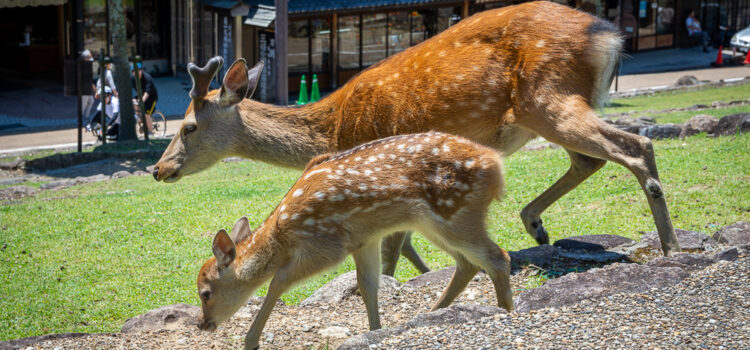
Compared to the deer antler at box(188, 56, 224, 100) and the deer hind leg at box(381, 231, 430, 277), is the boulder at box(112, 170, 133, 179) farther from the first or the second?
the deer hind leg at box(381, 231, 430, 277)

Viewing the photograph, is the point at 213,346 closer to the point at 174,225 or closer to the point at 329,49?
the point at 174,225

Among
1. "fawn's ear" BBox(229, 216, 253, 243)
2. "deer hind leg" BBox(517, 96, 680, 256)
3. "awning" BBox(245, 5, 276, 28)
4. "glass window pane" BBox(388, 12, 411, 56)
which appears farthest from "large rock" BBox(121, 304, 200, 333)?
"glass window pane" BBox(388, 12, 411, 56)

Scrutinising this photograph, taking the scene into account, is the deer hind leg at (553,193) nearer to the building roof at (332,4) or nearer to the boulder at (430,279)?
the boulder at (430,279)

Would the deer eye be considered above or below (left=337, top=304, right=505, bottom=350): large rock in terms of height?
above

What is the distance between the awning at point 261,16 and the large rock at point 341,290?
15.0 metres

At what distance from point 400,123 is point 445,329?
2.42 meters

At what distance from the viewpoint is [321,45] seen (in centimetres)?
2531

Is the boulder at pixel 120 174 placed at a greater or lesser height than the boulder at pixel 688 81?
lesser

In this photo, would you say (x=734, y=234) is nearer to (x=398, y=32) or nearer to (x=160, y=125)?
(x=160, y=125)

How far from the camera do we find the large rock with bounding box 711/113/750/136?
13.1 meters

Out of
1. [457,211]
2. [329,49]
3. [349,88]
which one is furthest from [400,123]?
[329,49]

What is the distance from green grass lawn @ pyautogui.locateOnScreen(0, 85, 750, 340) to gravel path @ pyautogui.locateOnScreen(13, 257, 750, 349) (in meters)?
0.77

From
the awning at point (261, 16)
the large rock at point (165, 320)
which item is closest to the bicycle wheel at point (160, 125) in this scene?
the awning at point (261, 16)

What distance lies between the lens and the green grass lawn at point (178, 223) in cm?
749
